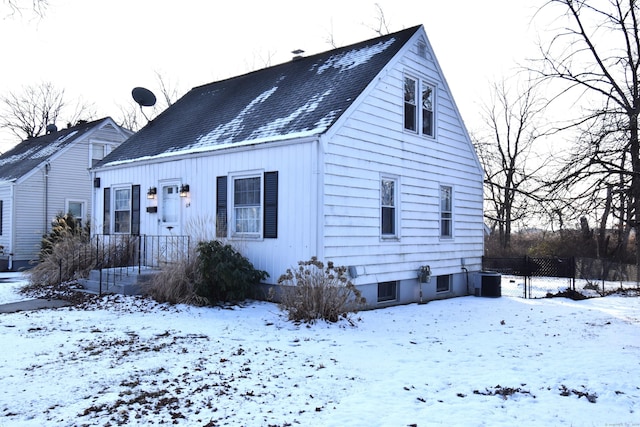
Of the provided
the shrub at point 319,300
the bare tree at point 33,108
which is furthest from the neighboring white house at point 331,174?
the bare tree at point 33,108

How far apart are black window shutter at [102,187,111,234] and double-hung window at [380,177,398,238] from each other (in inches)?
321

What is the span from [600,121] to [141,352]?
978 centimetres

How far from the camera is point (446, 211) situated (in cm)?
1407

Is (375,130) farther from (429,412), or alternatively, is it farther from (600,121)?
(429,412)

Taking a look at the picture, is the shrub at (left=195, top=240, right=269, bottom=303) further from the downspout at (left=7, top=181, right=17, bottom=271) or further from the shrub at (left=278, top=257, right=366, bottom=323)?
the downspout at (left=7, top=181, right=17, bottom=271)

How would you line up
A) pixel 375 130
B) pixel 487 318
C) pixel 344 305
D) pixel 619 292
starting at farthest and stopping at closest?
pixel 619 292, pixel 375 130, pixel 487 318, pixel 344 305

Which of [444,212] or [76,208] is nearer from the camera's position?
[444,212]

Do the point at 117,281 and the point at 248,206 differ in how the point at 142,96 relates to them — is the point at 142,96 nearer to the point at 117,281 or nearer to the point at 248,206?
the point at 117,281

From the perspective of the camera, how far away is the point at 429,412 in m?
4.79

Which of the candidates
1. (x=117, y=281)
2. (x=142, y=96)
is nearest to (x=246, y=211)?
(x=117, y=281)

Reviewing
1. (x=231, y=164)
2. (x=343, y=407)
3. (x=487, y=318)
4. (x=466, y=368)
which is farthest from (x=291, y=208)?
(x=343, y=407)

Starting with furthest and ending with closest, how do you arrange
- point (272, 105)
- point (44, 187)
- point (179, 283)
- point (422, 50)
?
point (44, 187) → point (422, 50) → point (272, 105) → point (179, 283)

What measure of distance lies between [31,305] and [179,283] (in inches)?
115

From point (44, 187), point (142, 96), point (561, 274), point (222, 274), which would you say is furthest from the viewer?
point (44, 187)
